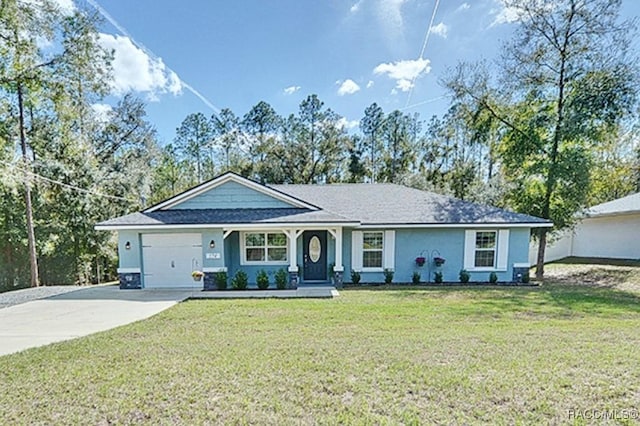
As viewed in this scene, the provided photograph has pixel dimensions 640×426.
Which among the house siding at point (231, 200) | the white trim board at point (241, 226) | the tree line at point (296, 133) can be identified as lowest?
the white trim board at point (241, 226)

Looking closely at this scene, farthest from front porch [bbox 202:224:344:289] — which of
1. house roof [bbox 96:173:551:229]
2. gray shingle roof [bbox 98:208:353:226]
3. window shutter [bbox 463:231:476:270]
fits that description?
window shutter [bbox 463:231:476:270]

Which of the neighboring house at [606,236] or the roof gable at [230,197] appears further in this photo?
the neighboring house at [606,236]

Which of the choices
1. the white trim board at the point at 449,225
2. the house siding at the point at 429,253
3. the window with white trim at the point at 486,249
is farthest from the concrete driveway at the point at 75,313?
the window with white trim at the point at 486,249

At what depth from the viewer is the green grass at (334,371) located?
10.2ft

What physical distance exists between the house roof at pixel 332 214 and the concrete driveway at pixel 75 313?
2227mm

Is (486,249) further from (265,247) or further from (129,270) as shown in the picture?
(129,270)

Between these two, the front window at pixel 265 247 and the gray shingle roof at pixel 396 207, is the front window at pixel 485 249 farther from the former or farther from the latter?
the front window at pixel 265 247

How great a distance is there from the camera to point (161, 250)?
1098 centimetres

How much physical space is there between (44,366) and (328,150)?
24.0 m

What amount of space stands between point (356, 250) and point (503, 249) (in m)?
5.36

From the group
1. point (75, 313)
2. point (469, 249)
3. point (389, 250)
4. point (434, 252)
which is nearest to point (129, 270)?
point (75, 313)

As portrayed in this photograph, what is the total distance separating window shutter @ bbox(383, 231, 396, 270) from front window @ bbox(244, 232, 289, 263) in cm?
362

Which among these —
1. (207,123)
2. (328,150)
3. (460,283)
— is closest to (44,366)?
(460,283)

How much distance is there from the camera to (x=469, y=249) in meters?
11.5
